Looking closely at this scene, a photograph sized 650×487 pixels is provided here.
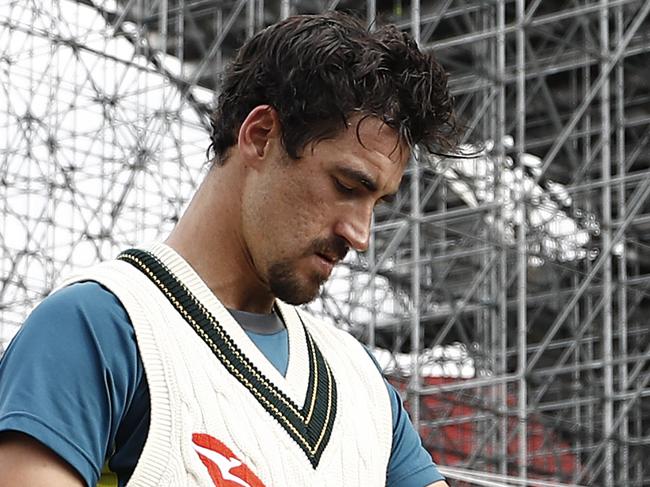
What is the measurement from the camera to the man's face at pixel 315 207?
5.18 ft

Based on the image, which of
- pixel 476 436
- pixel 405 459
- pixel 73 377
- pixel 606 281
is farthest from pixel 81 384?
pixel 476 436

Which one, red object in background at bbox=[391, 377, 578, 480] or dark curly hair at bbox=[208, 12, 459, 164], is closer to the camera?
dark curly hair at bbox=[208, 12, 459, 164]

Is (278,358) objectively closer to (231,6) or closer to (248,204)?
(248,204)

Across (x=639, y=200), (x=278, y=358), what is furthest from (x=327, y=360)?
(x=639, y=200)

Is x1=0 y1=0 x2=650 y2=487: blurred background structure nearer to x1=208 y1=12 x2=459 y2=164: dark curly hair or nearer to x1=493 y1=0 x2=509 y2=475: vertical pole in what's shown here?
x1=493 y1=0 x2=509 y2=475: vertical pole

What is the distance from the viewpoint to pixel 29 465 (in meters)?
1.39

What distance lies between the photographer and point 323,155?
62.4 inches

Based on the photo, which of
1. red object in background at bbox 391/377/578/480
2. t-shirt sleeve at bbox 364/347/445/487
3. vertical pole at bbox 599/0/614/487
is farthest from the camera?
red object in background at bbox 391/377/578/480

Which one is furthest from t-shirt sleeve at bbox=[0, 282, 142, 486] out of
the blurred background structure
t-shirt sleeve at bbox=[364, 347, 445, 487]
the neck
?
the blurred background structure

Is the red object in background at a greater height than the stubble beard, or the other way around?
the red object in background

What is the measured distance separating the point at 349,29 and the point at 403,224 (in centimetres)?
1066

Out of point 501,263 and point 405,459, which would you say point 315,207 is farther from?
point 501,263

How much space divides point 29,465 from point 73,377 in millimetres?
73

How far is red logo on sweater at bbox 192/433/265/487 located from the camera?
1.49m
